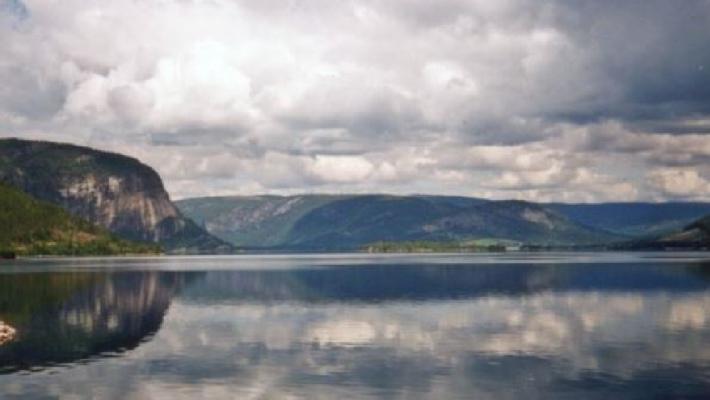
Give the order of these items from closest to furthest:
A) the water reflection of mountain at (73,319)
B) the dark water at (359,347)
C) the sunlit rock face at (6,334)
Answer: the dark water at (359,347), the water reflection of mountain at (73,319), the sunlit rock face at (6,334)

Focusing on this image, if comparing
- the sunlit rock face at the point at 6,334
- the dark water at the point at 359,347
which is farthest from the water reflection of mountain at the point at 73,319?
the sunlit rock face at the point at 6,334

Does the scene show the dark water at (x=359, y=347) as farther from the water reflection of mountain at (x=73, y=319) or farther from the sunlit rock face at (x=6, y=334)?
the sunlit rock face at (x=6, y=334)

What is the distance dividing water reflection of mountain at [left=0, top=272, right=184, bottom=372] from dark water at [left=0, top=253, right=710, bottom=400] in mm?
345

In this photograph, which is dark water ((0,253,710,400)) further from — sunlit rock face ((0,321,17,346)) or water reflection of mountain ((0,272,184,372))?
sunlit rock face ((0,321,17,346))

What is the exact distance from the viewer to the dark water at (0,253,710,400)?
66.6 m

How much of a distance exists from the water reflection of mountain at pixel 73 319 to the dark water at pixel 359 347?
345mm

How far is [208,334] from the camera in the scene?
105 metres

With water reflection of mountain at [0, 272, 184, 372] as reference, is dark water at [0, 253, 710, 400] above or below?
below

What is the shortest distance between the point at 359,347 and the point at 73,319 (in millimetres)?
52309

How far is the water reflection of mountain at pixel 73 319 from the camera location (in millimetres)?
87500

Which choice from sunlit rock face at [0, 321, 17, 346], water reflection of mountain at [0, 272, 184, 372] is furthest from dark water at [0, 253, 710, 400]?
sunlit rock face at [0, 321, 17, 346]

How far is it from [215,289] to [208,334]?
93.9 m

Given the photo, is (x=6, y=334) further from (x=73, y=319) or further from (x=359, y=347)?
(x=359, y=347)

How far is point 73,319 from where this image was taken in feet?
401
